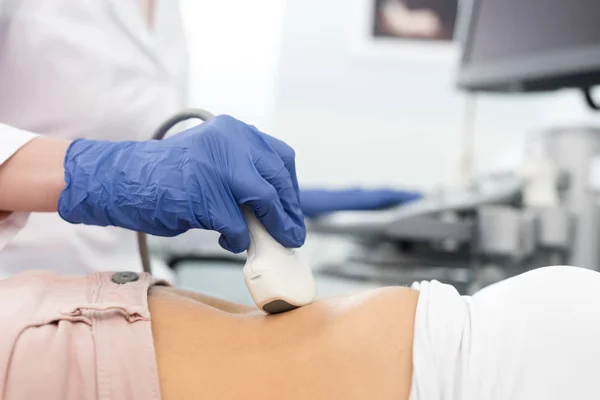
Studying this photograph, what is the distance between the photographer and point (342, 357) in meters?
0.63

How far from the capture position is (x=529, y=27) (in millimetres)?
Answer: 1274

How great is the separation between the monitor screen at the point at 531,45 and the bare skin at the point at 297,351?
0.68 metres

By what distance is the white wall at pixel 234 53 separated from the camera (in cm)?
248

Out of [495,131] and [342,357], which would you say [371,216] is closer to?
[342,357]

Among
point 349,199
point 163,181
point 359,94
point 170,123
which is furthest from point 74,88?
point 359,94

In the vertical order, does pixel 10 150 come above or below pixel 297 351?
above

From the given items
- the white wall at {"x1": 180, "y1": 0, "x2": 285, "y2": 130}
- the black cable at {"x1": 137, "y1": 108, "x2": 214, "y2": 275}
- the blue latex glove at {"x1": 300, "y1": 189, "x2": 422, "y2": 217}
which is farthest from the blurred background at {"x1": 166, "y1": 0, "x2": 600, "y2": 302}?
the black cable at {"x1": 137, "y1": 108, "x2": 214, "y2": 275}

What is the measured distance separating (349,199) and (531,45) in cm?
57

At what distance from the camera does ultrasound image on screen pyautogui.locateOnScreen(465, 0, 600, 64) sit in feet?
3.70

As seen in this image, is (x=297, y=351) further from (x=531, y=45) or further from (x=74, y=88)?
(x=531, y=45)

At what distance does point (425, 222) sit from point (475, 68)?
0.42 m

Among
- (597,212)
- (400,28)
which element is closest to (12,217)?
(597,212)

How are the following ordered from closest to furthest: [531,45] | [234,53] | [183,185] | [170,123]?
[183,185] < [170,123] < [531,45] < [234,53]

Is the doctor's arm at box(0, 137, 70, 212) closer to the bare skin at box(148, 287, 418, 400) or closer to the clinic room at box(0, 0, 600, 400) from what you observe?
the clinic room at box(0, 0, 600, 400)
